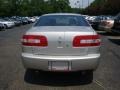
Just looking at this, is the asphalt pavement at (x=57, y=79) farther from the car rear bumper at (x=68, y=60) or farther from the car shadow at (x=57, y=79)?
the car rear bumper at (x=68, y=60)

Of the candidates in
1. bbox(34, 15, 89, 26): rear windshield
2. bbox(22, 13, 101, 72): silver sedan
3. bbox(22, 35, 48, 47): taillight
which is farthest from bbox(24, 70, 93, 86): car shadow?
bbox(34, 15, 89, 26): rear windshield

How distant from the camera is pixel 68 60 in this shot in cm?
629

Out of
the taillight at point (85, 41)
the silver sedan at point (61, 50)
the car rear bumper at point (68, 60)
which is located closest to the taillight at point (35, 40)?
the silver sedan at point (61, 50)

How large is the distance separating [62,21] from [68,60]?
1.64 metres

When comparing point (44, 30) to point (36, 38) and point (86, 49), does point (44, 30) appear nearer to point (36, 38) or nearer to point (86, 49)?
point (36, 38)

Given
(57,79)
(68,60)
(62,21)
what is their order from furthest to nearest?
(62,21) < (57,79) < (68,60)

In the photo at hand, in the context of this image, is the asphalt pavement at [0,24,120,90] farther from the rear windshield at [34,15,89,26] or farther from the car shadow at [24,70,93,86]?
the rear windshield at [34,15,89,26]

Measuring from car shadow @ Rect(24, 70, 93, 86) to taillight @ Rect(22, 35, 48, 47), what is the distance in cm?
91

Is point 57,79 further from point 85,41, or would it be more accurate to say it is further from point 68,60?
point 85,41

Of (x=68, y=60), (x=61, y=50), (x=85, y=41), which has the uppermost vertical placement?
(x=85, y=41)

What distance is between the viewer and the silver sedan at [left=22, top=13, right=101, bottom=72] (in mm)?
6320

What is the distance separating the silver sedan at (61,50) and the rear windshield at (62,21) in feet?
3.11

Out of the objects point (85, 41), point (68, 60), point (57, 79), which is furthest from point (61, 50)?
point (57, 79)

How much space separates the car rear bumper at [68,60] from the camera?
6.31 meters
